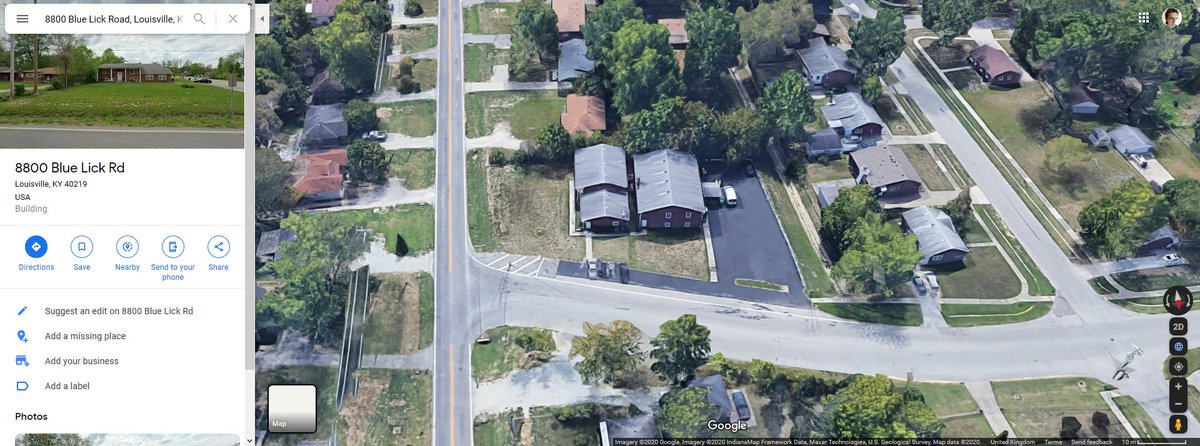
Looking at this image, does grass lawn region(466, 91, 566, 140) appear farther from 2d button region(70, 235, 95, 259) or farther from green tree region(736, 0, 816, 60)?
A: 2d button region(70, 235, 95, 259)

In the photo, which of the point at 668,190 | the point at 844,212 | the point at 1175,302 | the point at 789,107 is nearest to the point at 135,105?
the point at 668,190

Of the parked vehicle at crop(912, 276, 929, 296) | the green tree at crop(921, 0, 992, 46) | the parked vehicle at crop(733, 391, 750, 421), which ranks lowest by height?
the parked vehicle at crop(733, 391, 750, 421)

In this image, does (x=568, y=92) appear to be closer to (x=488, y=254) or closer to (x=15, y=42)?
(x=488, y=254)

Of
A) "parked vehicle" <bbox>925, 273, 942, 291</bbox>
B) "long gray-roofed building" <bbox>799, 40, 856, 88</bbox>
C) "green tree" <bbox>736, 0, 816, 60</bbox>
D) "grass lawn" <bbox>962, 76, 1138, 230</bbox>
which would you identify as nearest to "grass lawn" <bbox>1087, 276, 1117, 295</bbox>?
"grass lawn" <bbox>962, 76, 1138, 230</bbox>

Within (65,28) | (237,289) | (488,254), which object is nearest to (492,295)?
(488,254)

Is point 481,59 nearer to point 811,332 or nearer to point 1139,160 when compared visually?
point 811,332

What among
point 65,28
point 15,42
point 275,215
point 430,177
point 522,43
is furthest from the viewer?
point 522,43
